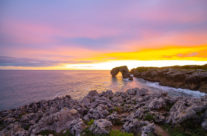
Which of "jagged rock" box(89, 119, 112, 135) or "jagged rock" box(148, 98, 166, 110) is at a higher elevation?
"jagged rock" box(148, 98, 166, 110)

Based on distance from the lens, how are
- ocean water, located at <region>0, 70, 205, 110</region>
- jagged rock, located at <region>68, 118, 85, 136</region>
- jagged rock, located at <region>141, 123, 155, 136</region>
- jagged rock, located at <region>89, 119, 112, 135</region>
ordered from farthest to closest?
1. ocean water, located at <region>0, 70, 205, 110</region>
2. jagged rock, located at <region>68, 118, 85, 136</region>
3. jagged rock, located at <region>89, 119, 112, 135</region>
4. jagged rock, located at <region>141, 123, 155, 136</region>

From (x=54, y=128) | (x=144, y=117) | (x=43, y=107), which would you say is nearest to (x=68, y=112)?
(x=54, y=128)

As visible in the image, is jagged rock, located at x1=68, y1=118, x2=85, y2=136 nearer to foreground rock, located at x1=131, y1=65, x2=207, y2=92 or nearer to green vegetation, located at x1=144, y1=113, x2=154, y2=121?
green vegetation, located at x1=144, y1=113, x2=154, y2=121

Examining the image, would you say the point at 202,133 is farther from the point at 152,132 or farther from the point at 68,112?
the point at 68,112

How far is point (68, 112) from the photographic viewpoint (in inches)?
464

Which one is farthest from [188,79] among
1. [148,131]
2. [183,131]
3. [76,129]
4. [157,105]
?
[76,129]

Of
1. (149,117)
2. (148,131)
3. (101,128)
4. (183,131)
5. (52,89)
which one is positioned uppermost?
(183,131)

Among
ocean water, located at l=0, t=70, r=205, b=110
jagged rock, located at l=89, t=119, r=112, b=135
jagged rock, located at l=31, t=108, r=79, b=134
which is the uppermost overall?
jagged rock, located at l=89, t=119, r=112, b=135

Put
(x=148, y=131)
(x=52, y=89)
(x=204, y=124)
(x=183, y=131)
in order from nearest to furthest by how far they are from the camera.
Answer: (x=204, y=124)
(x=183, y=131)
(x=148, y=131)
(x=52, y=89)

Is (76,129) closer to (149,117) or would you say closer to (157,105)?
(149,117)

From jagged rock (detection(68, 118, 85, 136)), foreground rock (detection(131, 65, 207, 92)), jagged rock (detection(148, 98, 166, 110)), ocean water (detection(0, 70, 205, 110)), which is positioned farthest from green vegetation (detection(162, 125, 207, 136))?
foreground rock (detection(131, 65, 207, 92))

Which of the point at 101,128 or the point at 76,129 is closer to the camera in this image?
the point at 101,128

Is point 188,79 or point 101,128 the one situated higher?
point 101,128

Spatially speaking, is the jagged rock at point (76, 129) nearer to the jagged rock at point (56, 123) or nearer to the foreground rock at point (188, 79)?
the jagged rock at point (56, 123)
